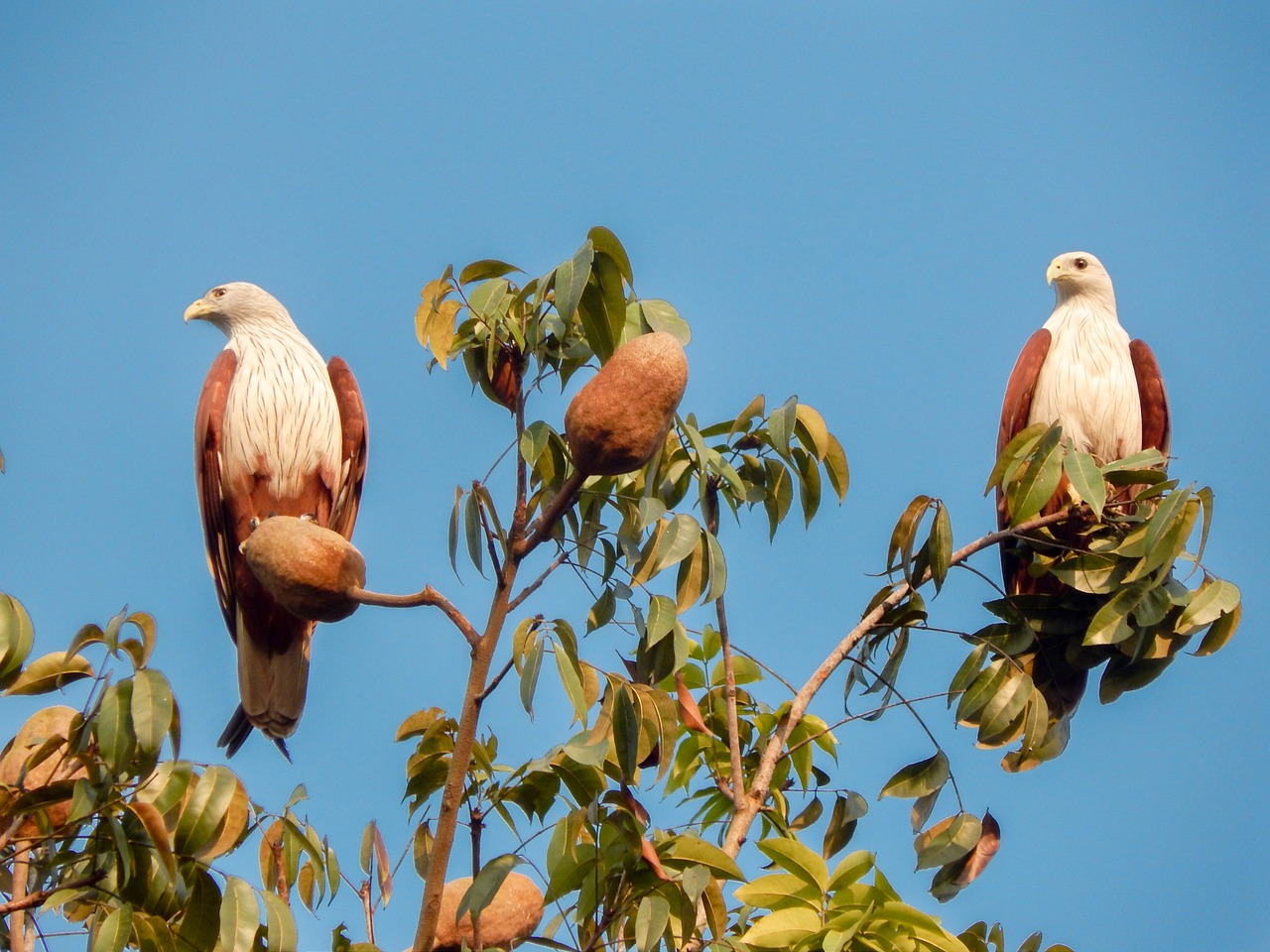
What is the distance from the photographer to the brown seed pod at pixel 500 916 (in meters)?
3.12

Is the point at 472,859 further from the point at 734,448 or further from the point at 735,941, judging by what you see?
the point at 734,448

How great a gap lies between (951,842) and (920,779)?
184mm

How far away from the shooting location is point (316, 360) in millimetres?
5930

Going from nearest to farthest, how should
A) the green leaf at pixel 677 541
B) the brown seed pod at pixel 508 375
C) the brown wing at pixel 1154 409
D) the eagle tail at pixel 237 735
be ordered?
the green leaf at pixel 677 541
the brown seed pod at pixel 508 375
the eagle tail at pixel 237 735
the brown wing at pixel 1154 409

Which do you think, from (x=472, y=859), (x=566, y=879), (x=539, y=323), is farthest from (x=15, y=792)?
(x=539, y=323)

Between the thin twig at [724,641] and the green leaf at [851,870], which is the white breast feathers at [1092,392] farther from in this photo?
the green leaf at [851,870]

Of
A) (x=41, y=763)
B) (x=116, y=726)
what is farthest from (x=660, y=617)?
(x=41, y=763)

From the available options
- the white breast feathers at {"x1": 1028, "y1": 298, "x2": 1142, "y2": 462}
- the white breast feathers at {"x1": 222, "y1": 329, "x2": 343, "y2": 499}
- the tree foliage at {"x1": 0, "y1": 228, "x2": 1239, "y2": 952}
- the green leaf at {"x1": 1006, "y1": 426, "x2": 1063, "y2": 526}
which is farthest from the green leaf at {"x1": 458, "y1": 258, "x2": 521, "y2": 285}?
the white breast feathers at {"x1": 1028, "y1": 298, "x2": 1142, "y2": 462}

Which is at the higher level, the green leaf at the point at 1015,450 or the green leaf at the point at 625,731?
the green leaf at the point at 1015,450

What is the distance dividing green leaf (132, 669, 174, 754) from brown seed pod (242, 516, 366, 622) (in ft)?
1.02

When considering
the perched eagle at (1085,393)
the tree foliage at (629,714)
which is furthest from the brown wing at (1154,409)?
the tree foliage at (629,714)

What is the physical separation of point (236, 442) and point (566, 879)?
311 cm

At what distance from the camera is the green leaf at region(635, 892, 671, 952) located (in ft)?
8.93

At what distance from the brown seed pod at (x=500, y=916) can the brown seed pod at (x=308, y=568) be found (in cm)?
80
